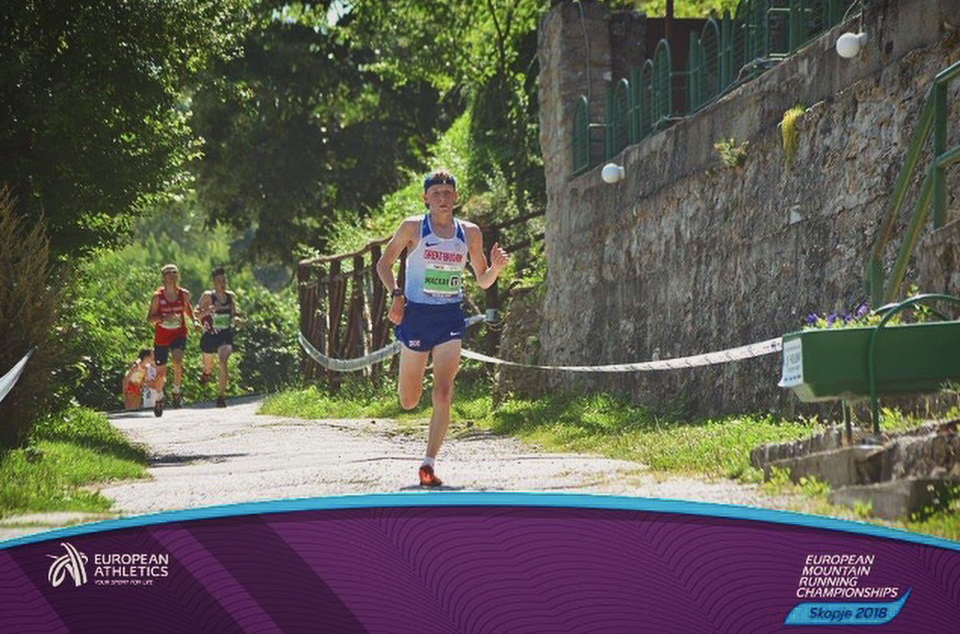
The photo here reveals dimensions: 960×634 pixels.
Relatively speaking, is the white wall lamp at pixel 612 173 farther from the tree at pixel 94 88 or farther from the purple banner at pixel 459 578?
the purple banner at pixel 459 578

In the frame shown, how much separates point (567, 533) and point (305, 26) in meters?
26.2

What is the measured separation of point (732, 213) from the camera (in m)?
10.0

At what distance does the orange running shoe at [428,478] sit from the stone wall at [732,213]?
5.92 ft

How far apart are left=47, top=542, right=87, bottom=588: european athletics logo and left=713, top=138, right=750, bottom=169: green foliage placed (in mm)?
8576

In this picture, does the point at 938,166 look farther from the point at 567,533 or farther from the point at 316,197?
the point at 316,197

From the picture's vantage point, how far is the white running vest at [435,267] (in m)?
6.20

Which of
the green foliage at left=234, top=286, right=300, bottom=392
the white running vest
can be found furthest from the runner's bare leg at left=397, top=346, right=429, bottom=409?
the green foliage at left=234, top=286, right=300, bottom=392

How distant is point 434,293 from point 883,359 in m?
2.42

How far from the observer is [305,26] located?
89.3 feet

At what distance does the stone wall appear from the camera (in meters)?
7.83

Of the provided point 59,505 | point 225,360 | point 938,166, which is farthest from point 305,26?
point 59,505

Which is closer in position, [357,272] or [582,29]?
[582,29]

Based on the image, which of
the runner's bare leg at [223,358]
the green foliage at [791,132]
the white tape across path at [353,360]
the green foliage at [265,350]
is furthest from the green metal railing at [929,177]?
the green foliage at [265,350]

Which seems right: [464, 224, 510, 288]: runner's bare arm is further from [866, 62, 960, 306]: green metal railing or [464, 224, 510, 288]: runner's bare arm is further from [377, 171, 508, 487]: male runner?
[866, 62, 960, 306]: green metal railing
